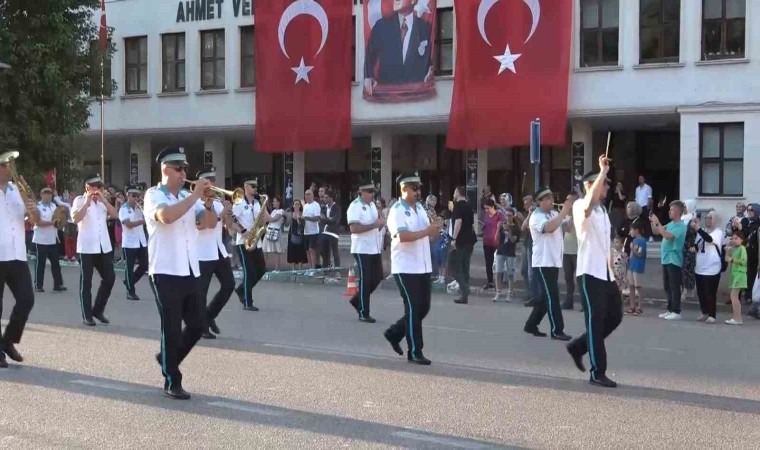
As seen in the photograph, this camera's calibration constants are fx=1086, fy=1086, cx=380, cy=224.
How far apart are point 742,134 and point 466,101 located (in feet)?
23.4

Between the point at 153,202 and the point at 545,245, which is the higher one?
the point at 153,202

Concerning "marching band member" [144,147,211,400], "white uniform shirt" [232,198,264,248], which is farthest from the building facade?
"marching band member" [144,147,211,400]

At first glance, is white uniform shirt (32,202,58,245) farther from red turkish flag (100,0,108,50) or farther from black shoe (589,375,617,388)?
red turkish flag (100,0,108,50)

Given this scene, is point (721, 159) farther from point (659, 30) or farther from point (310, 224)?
point (310, 224)

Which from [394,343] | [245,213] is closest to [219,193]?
[394,343]

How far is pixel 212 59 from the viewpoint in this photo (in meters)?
35.4

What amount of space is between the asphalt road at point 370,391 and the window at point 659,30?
49.5 feet

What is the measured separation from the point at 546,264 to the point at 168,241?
5319mm

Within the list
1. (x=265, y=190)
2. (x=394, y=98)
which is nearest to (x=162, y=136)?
(x=265, y=190)

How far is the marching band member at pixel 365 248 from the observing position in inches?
550

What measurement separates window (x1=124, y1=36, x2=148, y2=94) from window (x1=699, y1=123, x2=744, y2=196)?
62.1 ft

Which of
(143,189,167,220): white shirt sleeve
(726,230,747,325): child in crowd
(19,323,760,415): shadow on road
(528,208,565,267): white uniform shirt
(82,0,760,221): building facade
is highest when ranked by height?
(82,0,760,221): building facade

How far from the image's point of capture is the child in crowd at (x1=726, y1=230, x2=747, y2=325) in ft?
48.1

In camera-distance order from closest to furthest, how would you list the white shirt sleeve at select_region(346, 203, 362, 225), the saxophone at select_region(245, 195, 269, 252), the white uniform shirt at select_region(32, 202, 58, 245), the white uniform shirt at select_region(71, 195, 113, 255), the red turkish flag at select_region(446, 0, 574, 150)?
the white uniform shirt at select_region(71, 195, 113, 255) < the saxophone at select_region(245, 195, 269, 252) < the white shirt sleeve at select_region(346, 203, 362, 225) < the white uniform shirt at select_region(32, 202, 58, 245) < the red turkish flag at select_region(446, 0, 574, 150)
